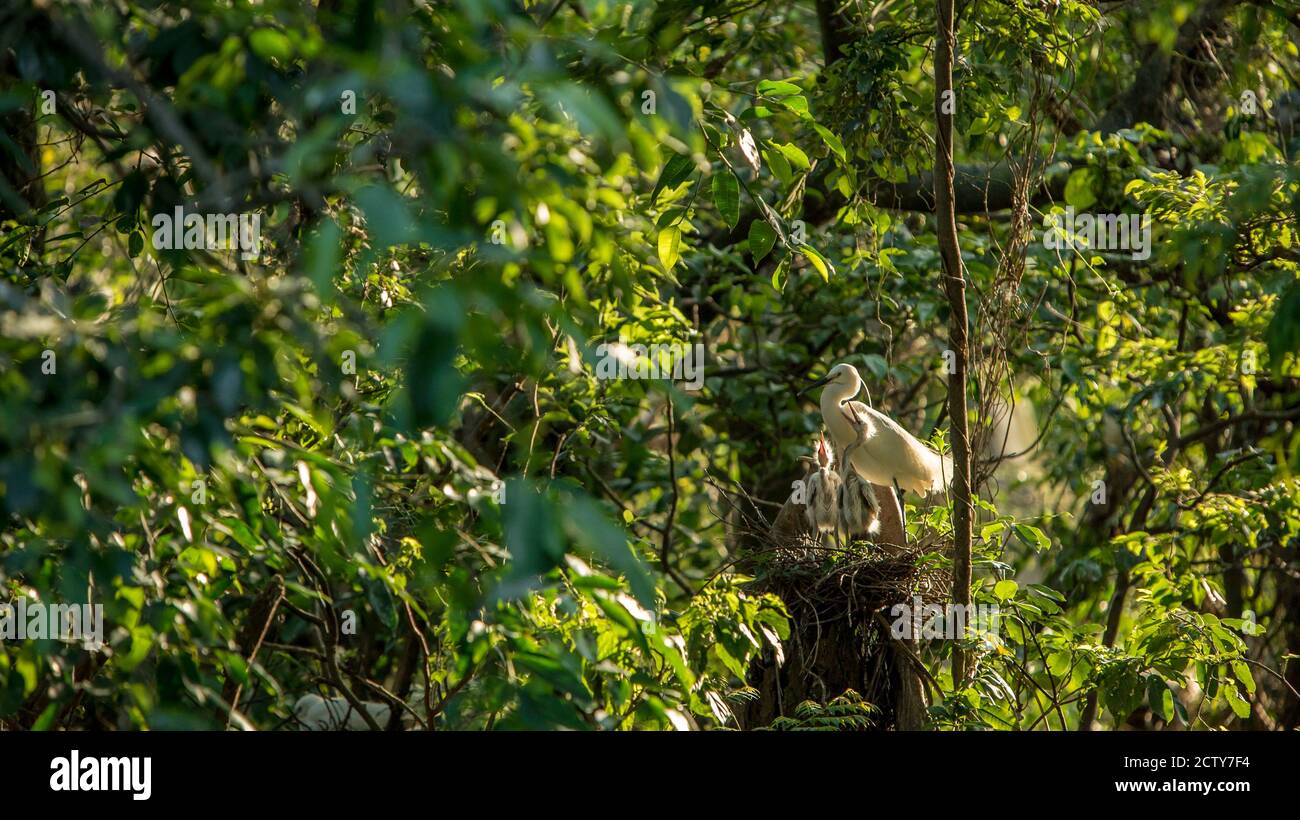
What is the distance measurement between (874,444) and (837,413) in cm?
23

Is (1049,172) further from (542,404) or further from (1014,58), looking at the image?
(542,404)

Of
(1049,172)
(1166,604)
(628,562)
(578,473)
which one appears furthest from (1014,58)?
(628,562)

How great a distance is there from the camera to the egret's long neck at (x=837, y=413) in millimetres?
6098

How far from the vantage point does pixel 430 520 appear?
8.90 ft

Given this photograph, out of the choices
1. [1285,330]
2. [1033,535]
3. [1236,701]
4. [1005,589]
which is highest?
[1285,330]

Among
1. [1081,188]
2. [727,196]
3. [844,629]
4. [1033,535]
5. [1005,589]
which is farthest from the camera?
[1081,188]

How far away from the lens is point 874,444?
6.05m

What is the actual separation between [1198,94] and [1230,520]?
3256 millimetres

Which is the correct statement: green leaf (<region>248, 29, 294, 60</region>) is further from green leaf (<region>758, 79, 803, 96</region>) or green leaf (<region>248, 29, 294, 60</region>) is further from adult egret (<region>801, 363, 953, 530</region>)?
adult egret (<region>801, 363, 953, 530</region>)

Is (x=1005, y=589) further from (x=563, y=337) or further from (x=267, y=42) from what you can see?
(x=267, y=42)

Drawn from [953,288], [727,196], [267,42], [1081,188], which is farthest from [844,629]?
[267,42]

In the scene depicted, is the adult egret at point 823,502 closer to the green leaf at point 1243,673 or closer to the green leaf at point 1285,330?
the green leaf at point 1243,673
